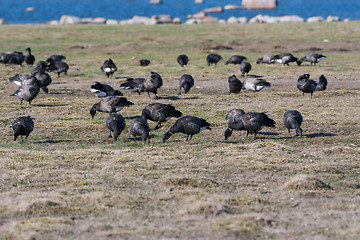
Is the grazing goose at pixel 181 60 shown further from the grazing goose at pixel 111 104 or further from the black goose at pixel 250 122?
the black goose at pixel 250 122

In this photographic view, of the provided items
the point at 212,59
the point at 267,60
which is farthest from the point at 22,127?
the point at 267,60

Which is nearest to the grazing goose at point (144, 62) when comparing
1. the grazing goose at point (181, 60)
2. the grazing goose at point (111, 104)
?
the grazing goose at point (181, 60)

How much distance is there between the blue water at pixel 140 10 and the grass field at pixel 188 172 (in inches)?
4076

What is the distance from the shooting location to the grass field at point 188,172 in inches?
421

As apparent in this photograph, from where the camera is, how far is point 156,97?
26.5 m

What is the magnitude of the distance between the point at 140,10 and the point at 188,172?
152 meters

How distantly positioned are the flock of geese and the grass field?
47cm

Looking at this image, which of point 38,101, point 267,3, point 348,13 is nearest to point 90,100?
point 38,101

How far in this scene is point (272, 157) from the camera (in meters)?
15.8

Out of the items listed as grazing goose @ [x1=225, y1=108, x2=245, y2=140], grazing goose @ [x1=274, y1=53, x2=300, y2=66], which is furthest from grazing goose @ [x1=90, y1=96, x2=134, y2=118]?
grazing goose @ [x1=274, y1=53, x2=300, y2=66]

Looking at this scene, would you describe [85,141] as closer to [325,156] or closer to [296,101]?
[325,156]

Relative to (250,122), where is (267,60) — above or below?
above

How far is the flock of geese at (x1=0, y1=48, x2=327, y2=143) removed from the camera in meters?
17.7

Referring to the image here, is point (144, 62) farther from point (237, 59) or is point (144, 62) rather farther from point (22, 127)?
point (22, 127)
